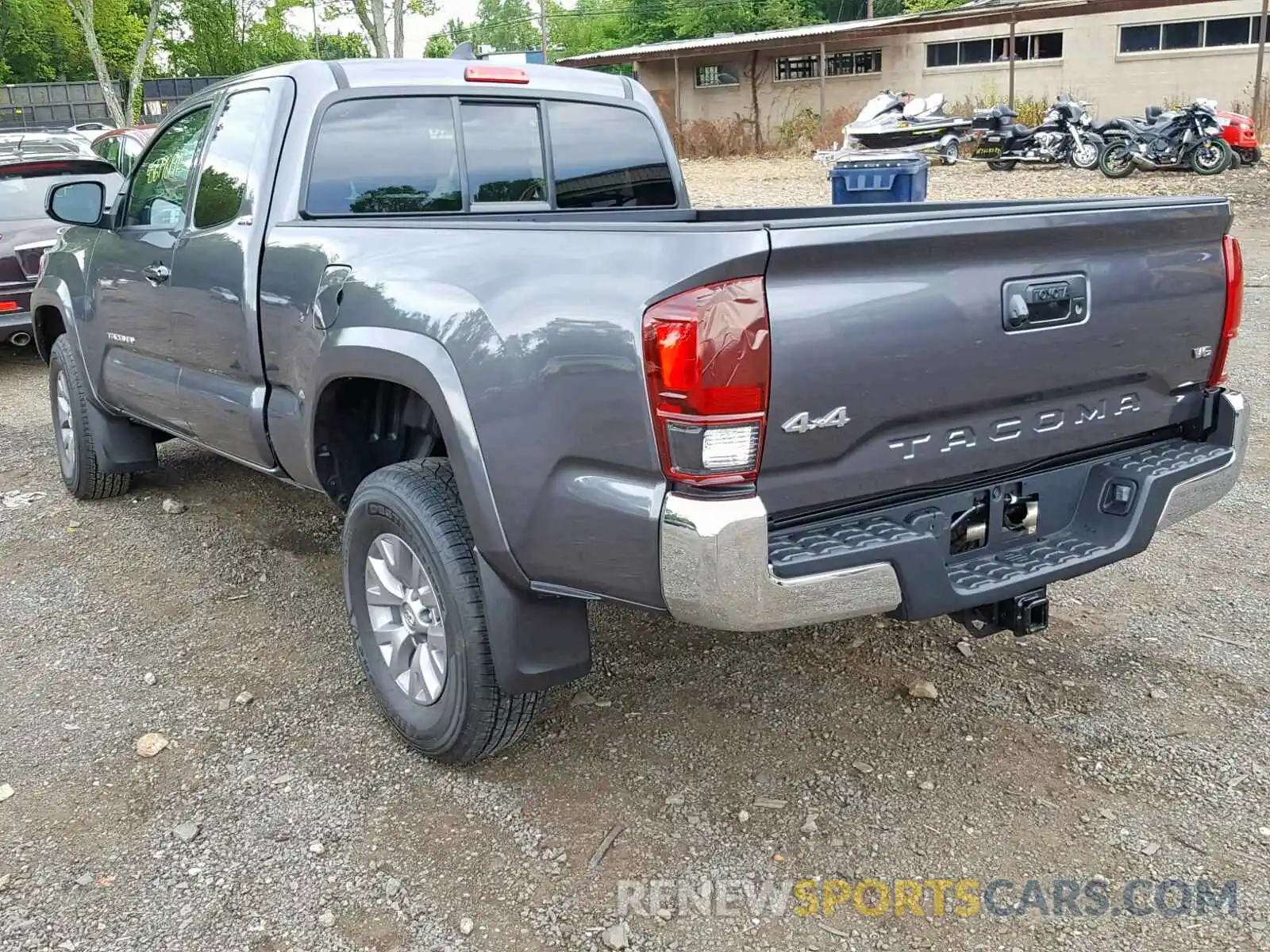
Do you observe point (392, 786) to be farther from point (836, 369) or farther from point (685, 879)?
point (836, 369)

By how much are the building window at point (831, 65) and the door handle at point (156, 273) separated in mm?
28373

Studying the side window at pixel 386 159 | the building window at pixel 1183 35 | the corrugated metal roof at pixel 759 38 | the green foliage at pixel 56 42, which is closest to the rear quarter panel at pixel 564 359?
the side window at pixel 386 159

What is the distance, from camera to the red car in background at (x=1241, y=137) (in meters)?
17.1

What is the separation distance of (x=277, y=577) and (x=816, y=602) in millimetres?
2947

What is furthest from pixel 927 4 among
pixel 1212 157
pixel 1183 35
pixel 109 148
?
pixel 109 148

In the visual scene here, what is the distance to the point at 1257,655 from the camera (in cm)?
373

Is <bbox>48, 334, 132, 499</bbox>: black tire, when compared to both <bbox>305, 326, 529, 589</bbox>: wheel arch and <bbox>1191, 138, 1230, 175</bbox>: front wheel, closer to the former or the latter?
<bbox>305, 326, 529, 589</bbox>: wheel arch

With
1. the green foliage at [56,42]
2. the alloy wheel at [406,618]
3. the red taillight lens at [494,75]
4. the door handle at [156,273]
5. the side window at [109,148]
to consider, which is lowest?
the alloy wheel at [406,618]

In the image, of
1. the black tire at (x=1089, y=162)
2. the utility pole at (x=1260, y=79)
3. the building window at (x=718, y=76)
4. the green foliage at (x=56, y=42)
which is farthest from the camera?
the green foliage at (x=56, y=42)

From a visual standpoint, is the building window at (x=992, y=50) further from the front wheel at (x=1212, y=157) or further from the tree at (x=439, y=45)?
the tree at (x=439, y=45)

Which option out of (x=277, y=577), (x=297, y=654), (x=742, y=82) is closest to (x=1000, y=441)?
(x=297, y=654)

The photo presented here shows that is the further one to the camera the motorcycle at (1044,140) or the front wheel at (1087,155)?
the motorcycle at (1044,140)

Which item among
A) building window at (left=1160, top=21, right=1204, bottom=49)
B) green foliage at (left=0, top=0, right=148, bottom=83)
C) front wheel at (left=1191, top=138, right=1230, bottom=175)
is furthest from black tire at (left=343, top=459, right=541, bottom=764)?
green foliage at (left=0, top=0, right=148, bottom=83)

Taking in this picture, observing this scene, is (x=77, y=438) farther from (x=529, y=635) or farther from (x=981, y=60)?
(x=981, y=60)
